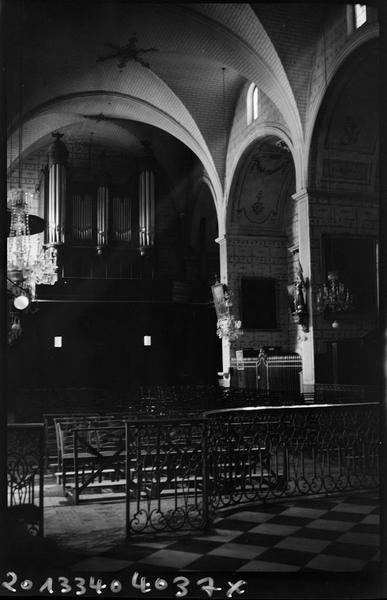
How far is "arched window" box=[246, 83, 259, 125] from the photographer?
16.2 meters

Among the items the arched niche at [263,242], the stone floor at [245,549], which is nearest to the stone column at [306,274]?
the arched niche at [263,242]

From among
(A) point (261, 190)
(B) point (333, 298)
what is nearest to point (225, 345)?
(A) point (261, 190)

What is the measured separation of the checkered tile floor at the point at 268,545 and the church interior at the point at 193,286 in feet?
0.09

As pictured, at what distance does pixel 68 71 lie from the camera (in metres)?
15.8

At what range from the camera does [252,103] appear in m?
16.5

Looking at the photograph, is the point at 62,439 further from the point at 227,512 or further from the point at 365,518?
the point at 365,518

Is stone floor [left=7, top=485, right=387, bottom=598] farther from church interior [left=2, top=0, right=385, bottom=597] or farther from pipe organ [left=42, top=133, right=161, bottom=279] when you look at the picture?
pipe organ [left=42, top=133, right=161, bottom=279]

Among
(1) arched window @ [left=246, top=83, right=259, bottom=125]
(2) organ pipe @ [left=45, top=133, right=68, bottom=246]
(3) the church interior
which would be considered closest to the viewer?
(3) the church interior

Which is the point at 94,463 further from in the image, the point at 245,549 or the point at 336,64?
the point at 336,64

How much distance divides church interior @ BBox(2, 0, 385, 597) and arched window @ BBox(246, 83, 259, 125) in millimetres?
66

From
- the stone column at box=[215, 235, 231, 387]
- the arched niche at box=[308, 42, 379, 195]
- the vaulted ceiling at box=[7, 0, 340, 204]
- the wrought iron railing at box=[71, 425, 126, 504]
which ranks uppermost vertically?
the vaulted ceiling at box=[7, 0, 340, 204]

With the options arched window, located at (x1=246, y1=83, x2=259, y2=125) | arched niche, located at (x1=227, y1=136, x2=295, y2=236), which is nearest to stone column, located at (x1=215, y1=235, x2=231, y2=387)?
arched niche, located at (x1=227, y1=136, x2=295, y2=236)

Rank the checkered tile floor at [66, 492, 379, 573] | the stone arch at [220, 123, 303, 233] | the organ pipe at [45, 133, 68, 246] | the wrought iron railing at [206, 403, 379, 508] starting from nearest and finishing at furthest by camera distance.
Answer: the checkered tile floor at [66, 492, 379, 573] < the wrought iron railing at [206, 403, 379, 508] < the stone arch at [220, 123, 303, 233] < the organ pipe at [45, 133, 68, 246]

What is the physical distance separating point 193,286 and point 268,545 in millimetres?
17235
